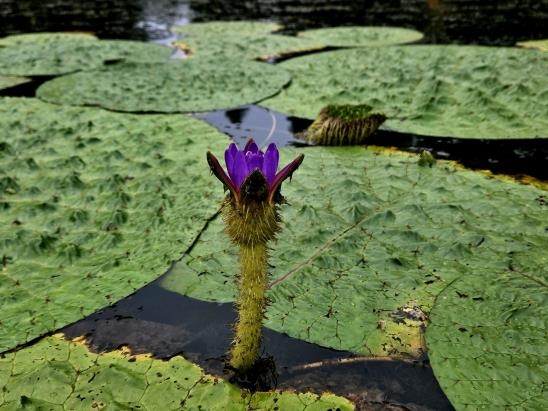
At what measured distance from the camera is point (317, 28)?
13.0m

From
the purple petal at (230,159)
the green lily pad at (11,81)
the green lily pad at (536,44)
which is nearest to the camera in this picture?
the purple petal at (230,159)

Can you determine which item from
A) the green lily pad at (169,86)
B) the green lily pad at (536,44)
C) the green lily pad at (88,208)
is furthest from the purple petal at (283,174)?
the green lily pad at (536,44)

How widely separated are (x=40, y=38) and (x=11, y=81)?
13.2ft

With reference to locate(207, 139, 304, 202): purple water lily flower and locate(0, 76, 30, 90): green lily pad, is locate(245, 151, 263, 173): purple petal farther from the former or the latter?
locate(0, 76, 30, 90): green lily pad

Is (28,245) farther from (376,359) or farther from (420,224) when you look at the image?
(420,224)

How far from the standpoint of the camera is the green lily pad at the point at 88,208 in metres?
3.05

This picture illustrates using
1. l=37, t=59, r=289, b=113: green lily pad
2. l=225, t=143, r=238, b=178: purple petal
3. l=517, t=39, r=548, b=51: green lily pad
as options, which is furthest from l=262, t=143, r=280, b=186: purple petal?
l=517, t=39, r=548, b=51: green lily pad

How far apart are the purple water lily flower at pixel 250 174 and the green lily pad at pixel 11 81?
282 inches

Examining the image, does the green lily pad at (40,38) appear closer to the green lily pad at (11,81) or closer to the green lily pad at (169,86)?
the green lily pad at (11,81)

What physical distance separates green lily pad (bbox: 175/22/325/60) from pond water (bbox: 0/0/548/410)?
3.35 ft

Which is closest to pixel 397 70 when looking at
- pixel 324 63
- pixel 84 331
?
pixel 324 63

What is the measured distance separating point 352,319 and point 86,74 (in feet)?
22.4

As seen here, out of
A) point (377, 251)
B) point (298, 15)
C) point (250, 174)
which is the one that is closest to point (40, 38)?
point (298, 15)

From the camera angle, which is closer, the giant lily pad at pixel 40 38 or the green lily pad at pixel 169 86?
the green lily pad at pixel 169 86
